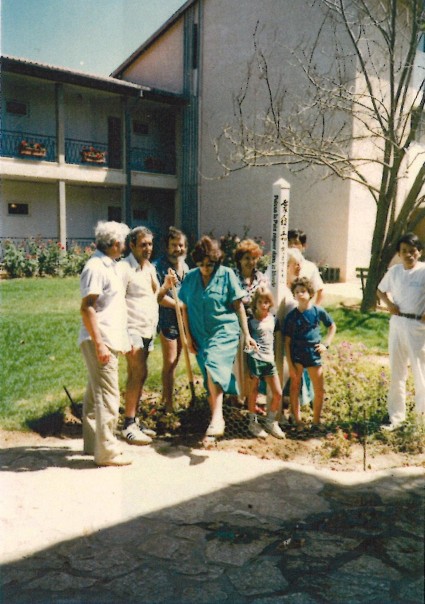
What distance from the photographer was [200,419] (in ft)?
17.7

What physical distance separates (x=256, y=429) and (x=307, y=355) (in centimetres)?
78

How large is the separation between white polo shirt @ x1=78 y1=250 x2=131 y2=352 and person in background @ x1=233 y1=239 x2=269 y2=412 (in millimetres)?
1145

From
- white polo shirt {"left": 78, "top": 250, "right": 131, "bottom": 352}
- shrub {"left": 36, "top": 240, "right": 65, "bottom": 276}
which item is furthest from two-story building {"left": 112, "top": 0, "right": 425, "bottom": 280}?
white polo shirt {"left": 78, "top": 250, "right": 131, "bottom": 352}

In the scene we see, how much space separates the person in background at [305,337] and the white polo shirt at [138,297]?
4.05 feet

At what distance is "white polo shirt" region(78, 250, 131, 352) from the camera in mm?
4078

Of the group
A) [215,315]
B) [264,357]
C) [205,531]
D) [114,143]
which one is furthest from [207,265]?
[114,143]

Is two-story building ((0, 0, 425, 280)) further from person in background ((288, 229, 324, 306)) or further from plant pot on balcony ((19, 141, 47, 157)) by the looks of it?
person in background ((288, 229, 324, 306))

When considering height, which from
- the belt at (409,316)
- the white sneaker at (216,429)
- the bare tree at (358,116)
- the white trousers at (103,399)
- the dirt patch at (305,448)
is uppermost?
the bare tree at (358,116)

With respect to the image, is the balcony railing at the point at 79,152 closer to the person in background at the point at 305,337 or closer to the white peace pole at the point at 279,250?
the white peace pole at the point at 279,250

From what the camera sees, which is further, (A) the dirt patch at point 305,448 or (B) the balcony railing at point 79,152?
(B) the balcony railing at point 79,152

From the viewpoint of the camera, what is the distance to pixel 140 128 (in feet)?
73.7

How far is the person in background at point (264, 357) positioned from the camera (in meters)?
4.96

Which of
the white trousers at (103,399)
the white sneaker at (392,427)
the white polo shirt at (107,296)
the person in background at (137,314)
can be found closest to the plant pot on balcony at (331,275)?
the white sneaker at (392,427)

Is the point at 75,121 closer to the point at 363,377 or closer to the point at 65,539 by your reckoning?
the point at 363,377
